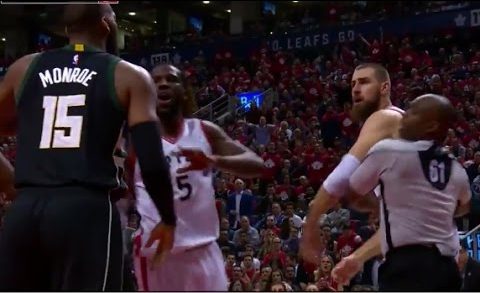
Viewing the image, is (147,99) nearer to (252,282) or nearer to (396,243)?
(396,243)

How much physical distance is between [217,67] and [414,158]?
51.2 ft

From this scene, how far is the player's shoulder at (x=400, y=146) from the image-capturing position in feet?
11.8

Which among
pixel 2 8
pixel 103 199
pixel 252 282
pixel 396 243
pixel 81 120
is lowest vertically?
pixel 252 282

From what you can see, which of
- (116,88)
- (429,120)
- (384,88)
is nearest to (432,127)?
(429,120)

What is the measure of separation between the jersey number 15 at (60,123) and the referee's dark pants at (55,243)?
0.61 feet

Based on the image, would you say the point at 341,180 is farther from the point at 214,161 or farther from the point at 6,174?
the point at 6,174

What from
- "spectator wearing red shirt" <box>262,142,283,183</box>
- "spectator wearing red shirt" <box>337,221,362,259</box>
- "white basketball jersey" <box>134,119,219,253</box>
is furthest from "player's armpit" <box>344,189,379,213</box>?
"spectator wearing red shirt" <box>262,142,283,183</box>

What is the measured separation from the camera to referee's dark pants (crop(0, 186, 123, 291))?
3.02 m

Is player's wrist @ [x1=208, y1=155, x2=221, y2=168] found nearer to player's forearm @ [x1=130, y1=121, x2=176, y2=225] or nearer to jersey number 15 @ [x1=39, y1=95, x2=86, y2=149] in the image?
player's forearm @ [x1=130, y1=121, x2=176, y2=225]

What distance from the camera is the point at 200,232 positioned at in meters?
4.11

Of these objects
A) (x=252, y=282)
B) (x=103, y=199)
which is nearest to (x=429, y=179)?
(x=103, y=199)

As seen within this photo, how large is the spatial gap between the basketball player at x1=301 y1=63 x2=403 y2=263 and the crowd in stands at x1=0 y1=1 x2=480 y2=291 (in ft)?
4.77

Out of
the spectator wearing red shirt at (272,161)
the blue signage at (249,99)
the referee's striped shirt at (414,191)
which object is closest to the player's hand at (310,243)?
the referee's striped shirt at (414,191)

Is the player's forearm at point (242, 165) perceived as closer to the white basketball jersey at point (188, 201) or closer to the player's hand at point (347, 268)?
the white basketball jersey at point (188, 201)
